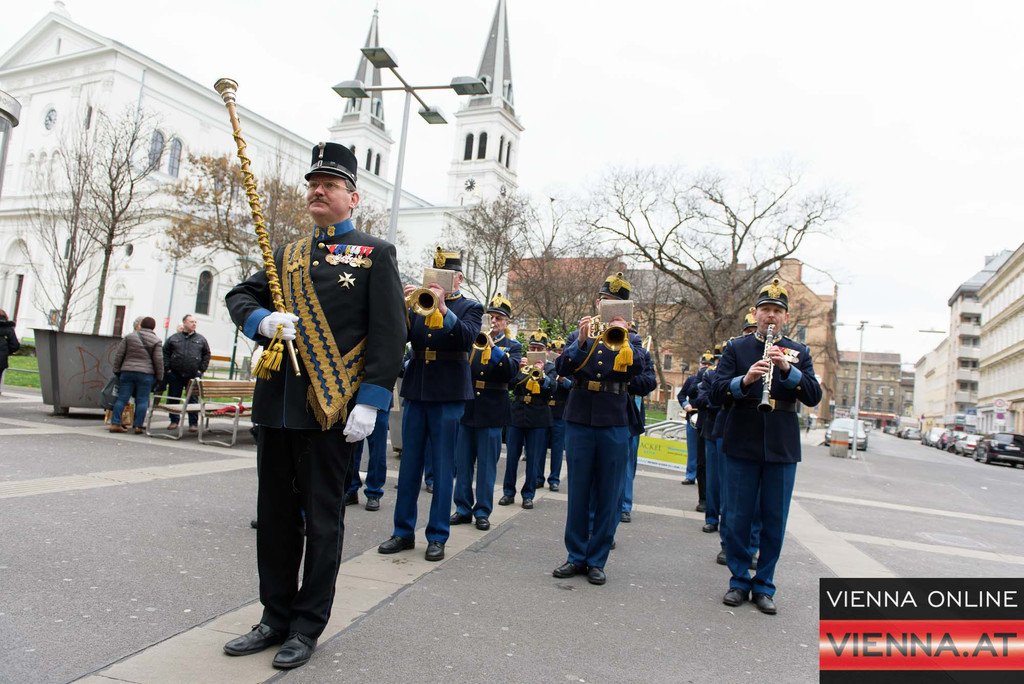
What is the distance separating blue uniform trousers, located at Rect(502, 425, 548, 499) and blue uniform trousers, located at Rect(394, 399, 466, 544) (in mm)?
3087

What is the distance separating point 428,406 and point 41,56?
71678 millimetres

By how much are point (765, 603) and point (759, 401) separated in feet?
4.83

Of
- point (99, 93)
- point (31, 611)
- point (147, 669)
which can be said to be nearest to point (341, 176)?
point (147, 669)

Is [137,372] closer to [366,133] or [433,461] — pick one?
[433,461]

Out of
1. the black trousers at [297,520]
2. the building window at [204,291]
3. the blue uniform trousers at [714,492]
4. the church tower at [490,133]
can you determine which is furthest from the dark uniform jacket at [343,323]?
the church tower at [490,133]

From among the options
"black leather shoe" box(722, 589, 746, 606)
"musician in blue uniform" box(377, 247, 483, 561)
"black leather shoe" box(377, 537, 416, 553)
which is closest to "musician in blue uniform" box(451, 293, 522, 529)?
"musician in blue uniform" box(377, 247, 483, 561)

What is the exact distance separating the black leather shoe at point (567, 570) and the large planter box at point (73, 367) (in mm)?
10357

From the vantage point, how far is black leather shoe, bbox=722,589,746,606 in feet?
17.1

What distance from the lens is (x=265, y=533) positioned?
146 inches

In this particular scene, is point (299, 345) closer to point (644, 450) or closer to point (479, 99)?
point (644, 450)

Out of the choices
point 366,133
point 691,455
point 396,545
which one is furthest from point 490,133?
point 396,545

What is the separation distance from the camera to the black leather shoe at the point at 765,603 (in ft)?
16.8

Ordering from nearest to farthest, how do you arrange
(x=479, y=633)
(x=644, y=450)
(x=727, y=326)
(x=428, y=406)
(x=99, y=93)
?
(x=479, y=633)
(x=428, y=406)
(x=644, y=450)
(x=727, y=326)
(x=99, y=93)

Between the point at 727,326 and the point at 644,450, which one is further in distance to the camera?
the point at 727,326
